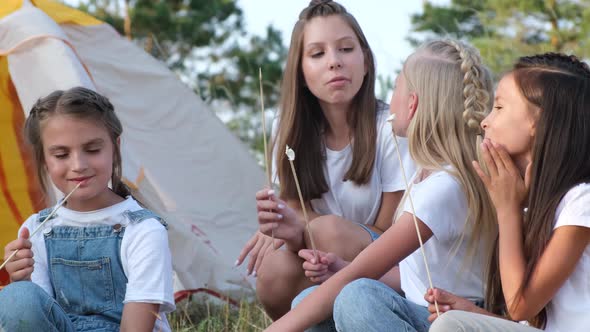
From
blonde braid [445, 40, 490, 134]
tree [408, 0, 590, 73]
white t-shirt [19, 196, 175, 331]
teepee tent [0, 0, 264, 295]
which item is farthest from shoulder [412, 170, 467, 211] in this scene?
tree [408, 0, 590, 73]

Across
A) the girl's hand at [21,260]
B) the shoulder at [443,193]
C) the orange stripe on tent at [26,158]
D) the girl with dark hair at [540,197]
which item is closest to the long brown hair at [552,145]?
the girl with dark hair at [540,197]

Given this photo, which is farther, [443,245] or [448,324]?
[443,245]

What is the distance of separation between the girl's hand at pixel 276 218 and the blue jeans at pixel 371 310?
0.34 m

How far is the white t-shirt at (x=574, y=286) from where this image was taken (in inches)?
69.7

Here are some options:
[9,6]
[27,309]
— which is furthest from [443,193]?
[9,6]

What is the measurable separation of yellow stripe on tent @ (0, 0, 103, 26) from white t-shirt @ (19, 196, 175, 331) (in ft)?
3.94

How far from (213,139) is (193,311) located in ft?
3.46

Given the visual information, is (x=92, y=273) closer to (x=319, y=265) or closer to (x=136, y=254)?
(x=136, y=254)

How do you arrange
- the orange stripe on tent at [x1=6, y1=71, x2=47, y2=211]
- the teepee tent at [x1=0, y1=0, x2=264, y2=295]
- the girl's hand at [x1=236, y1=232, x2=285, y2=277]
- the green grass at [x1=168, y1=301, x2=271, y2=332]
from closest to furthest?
the girl's hand at [x1=236, y1=232, x2=285, y2=277]
the green grass at [x1=168, y1=301, x2=271, y2=332]
the teepee tent at [x1=0, y1=0, x2=264, y2=295]
the orange stripe on tent at [x1=6, y1=71, x2=47, y2=211]

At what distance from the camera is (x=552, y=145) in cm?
185

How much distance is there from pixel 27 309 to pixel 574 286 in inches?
43.0

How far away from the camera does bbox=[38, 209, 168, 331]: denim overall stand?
214 centimetres

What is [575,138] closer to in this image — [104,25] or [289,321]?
[289,321]

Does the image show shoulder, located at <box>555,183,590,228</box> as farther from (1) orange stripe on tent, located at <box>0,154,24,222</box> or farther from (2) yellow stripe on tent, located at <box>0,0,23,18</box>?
(2) yellow stripe on tent, located at <box>0,0,23,18</box>
